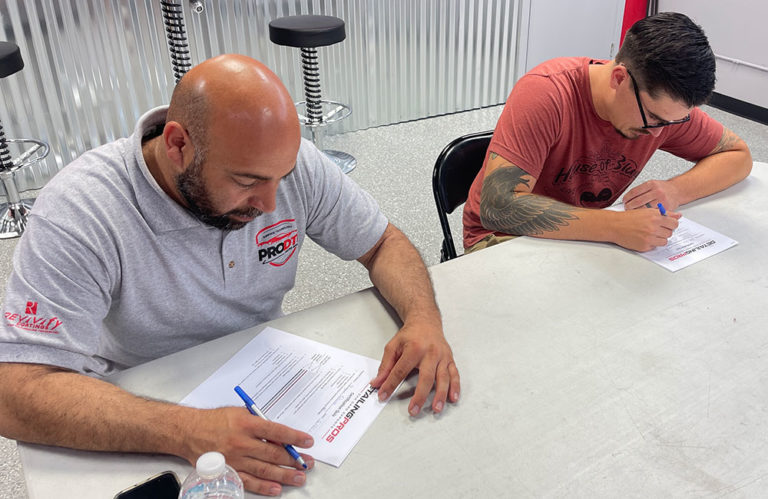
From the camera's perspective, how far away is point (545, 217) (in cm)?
158

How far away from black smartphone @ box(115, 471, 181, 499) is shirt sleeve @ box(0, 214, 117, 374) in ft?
0.94

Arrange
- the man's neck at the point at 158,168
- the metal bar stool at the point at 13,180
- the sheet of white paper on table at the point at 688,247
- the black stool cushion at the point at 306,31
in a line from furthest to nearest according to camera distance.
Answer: the black stool cushion at the point at 306,31
the metal bar stool at the point at 13,180
the sheet of white paper on table at the point at 688,247
the man's neck at the point at 158,168

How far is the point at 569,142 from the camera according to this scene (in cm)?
180

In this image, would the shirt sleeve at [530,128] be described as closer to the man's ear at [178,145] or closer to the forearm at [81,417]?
the man's ear at [178,145]

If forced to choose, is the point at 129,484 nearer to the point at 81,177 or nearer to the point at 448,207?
the point at 81,177

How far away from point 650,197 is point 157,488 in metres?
1.39

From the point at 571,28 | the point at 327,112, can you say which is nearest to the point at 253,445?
the point at 327,112

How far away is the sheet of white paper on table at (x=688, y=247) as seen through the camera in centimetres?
150

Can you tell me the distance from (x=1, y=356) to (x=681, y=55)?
1.54m


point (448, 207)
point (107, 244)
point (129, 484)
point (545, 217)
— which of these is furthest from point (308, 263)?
point (129, 484)

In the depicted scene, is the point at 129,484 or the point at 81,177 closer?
the point at 129,484

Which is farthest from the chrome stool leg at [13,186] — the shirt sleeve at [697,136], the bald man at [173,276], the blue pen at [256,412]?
the shirt sleeve at [697,136]

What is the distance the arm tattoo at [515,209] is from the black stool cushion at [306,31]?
6.02ft

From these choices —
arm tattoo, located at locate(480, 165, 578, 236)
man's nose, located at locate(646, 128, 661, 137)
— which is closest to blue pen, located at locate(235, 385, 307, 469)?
arm tattoo, located at locate(480, 165, 578, 236)
